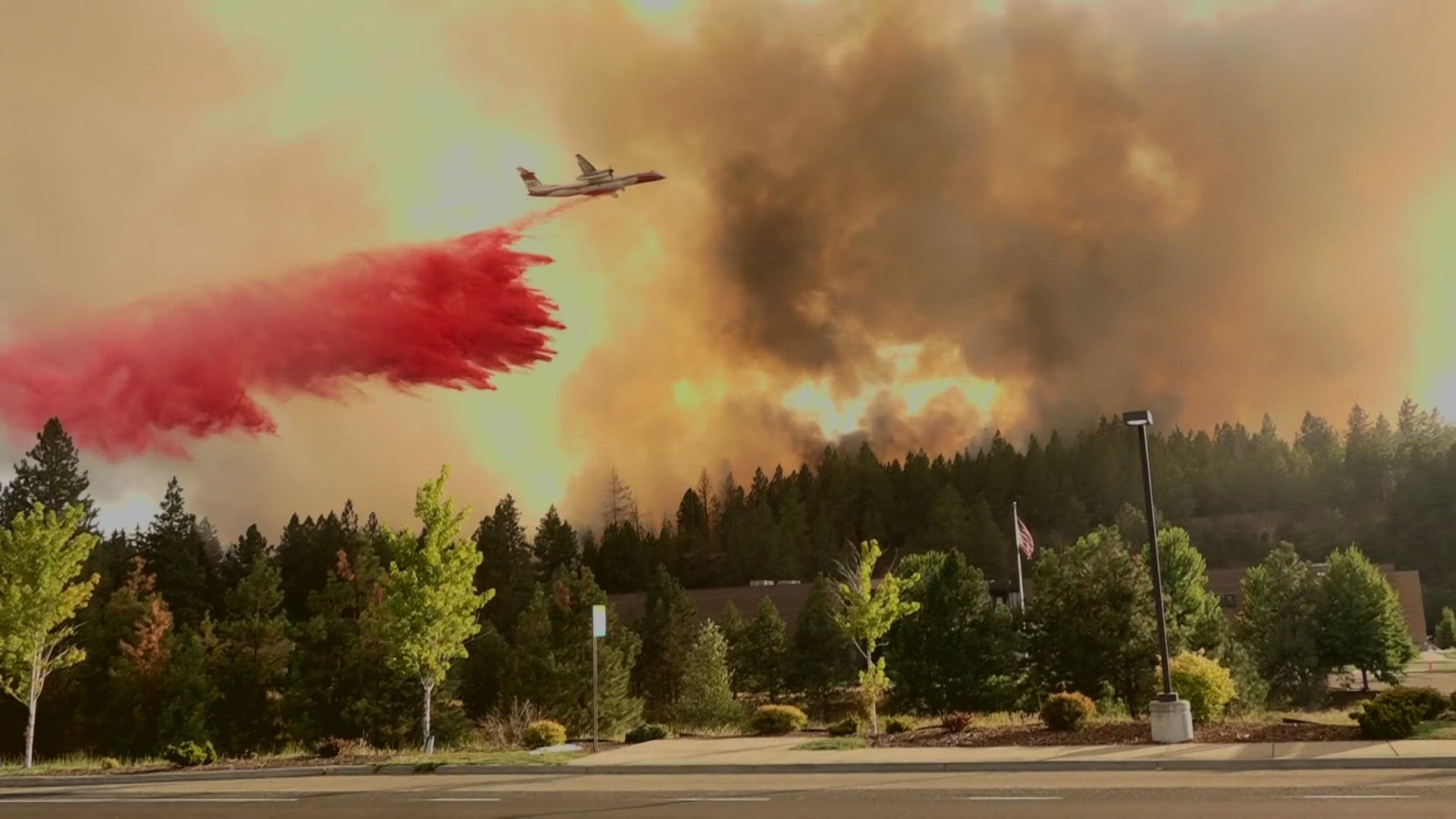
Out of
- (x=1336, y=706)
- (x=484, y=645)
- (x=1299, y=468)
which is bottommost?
(x=1336, y=706)

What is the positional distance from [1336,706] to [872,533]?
12246 cm

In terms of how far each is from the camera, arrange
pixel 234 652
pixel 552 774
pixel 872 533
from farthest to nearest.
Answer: pixel 872 533
pixel 234 652
pixel 552 774

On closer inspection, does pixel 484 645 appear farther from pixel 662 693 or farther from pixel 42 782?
pixel 42 782

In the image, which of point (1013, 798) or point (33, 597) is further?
point (33, 597)

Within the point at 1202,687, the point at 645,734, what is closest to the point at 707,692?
the point at 645,734

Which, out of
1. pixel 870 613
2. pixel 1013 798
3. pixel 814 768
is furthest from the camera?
pixel 870 613

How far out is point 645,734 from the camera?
89.1ft

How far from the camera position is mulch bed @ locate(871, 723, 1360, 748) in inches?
808

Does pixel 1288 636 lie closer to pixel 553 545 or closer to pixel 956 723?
pixel 956 723

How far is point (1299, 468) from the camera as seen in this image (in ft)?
641

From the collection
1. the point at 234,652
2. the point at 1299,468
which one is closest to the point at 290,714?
the point at 234,652

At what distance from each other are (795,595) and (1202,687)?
7187 cm

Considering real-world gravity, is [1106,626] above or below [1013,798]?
above

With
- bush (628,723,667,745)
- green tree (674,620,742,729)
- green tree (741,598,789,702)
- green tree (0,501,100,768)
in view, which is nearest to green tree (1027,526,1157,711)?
bush (628,723,667,745)
